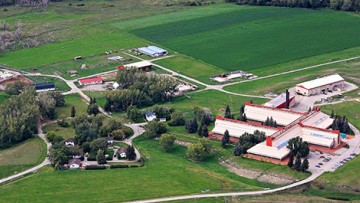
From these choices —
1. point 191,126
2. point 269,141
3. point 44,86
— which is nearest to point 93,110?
point 44,86

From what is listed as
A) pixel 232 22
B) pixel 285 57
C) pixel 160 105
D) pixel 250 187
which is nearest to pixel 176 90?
pixel 160 105

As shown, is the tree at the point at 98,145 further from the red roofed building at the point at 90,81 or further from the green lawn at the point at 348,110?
the green lawn at the point at 348,110

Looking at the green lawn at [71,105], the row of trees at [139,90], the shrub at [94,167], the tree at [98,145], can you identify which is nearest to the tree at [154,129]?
the tree at [98,145]

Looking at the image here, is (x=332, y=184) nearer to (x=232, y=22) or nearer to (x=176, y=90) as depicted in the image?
(x=176, y=90)

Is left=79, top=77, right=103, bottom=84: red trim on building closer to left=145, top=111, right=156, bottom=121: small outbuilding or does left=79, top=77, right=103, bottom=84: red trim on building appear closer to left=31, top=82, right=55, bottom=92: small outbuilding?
left=31, top=82, right=55, bottom=92: small outbuilding

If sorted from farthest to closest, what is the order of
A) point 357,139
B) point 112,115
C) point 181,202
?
1. point 112,115
2. point 357,139
3. point 181,202

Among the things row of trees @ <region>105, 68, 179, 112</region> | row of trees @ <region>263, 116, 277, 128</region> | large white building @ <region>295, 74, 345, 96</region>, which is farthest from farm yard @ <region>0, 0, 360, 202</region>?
row of trees @ <region>263, 116, 277, 128</region>
